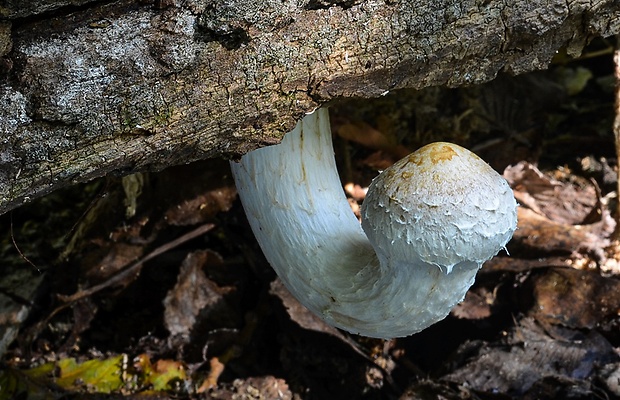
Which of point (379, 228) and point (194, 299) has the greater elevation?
point (379, 228)

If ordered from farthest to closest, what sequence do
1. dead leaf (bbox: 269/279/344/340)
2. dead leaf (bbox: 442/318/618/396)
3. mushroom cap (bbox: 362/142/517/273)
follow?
dead leaf (bbox: 269/279/344/340)
dead leaf (bbox: 442/318/618/396)
mushroom cap (bbox: 362/142/517/273)

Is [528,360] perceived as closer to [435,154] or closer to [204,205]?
[435,154]

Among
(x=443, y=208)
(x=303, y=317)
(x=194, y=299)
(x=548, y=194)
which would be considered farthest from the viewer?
(x=548, y=194)

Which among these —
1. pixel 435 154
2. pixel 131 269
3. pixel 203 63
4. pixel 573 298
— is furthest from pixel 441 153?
pixel 131 269

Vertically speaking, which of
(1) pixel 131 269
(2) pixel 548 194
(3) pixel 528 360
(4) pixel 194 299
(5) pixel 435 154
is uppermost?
(5) pixel 435 154

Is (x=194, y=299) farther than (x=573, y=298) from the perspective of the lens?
Yes

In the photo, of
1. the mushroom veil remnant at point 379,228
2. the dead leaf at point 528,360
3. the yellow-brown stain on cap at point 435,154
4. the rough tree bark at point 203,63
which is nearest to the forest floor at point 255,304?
the dead leaf at point 528,360

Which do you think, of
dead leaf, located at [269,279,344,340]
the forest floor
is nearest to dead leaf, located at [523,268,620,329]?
the forest floor

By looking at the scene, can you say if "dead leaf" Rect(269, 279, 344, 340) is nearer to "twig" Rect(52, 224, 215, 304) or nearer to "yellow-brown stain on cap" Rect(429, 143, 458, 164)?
"twig" Rect(52, 224, 215, 304)
